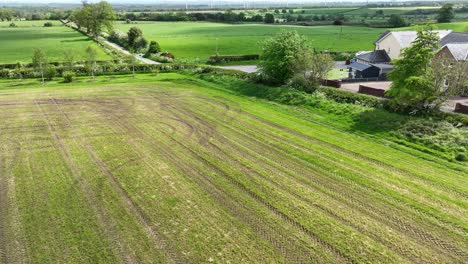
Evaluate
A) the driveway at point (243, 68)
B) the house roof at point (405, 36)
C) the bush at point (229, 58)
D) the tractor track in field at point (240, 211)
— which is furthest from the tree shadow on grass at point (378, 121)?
the bush at point (229, 58)

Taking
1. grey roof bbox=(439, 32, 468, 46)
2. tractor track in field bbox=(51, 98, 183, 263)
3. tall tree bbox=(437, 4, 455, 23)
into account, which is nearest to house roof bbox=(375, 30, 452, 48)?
grey roof bbox=(439, 32, 468, 46)

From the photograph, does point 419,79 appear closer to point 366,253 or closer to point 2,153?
point 366,253

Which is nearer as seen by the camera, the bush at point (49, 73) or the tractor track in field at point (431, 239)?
the tractor track in field at point (431, 239)

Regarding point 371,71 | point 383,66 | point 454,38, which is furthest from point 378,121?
point 454,38

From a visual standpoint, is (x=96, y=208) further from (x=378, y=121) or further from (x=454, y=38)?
(x=454, y=38)

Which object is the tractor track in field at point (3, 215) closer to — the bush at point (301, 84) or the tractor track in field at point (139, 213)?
the tractor track in field at point (139, 213)

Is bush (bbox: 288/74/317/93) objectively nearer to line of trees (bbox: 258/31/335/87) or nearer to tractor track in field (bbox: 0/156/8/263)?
line of trees (bbox: 258/31/335/87)
